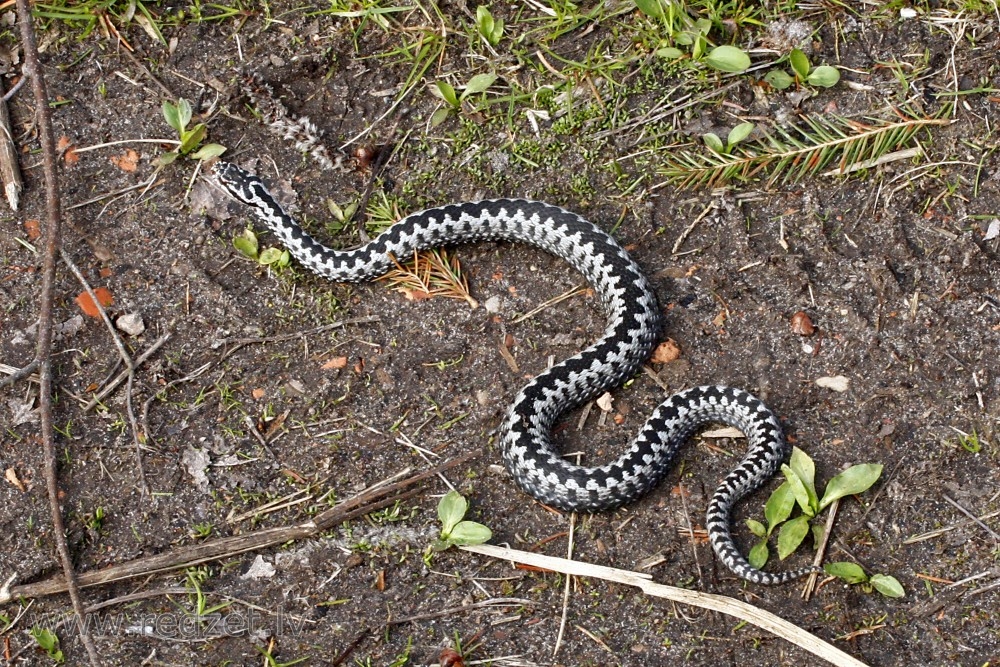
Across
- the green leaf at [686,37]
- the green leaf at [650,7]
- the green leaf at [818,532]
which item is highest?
the green leaf at [650,7]

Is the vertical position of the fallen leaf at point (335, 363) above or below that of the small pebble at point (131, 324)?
below

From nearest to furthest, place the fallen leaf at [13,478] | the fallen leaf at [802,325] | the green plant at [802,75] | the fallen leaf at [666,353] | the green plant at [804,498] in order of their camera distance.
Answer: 1. the green plant at [804,498]
2. the fallen leaf at [13,478]
3. the fallen leaf at [802,325]
4. the fallen leaf at [666,353]
5. the green plant at [802,75]

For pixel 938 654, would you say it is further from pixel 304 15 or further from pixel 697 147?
pixel 304 15

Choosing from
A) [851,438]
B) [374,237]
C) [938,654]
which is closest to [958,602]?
[938,654]

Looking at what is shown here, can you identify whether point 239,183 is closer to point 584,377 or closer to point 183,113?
point 183,113

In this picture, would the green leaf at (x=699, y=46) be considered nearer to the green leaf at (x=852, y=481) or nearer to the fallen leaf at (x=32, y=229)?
the green leaf at (x=852, y=481)

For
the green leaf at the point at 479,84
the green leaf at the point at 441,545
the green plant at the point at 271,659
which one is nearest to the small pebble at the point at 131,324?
the green plant at the point at 271,659

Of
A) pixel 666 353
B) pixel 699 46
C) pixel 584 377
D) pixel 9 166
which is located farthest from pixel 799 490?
pixel 9 166
